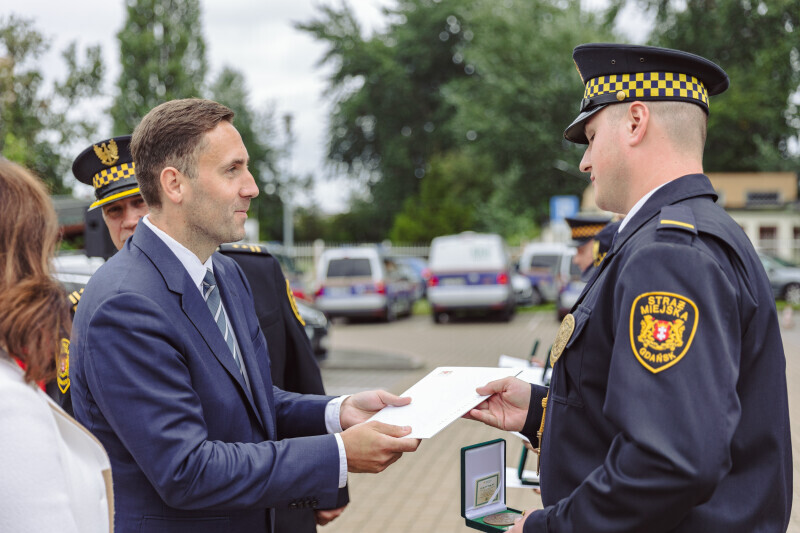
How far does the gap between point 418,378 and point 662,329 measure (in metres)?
9.16

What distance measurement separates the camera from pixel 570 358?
6.03 ft

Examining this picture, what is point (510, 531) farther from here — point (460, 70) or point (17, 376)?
point (460, 70)

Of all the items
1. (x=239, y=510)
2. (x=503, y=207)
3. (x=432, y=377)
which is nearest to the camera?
(x=239, y=510)

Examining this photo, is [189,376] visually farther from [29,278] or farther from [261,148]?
[261,148]

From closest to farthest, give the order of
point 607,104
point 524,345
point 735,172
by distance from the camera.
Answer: point 607,104 < point 524,345 < point 735,172

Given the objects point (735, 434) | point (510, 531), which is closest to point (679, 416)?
point (735, 434)

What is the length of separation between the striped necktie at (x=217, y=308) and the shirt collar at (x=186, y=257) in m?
0.06

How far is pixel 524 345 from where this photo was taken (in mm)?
14289

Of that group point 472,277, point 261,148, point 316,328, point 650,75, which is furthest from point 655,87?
point 261,148

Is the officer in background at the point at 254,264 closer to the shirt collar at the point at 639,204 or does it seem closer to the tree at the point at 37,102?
the shirt collar at the point at 639,204

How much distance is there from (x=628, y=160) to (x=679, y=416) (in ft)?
2.13

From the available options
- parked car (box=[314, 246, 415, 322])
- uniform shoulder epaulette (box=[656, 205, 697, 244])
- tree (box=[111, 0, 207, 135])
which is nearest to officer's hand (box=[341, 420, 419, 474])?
uniform shoulder epaulette (box=[656, 205, 697, 244])

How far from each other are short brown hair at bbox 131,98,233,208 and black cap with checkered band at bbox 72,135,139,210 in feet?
3.06

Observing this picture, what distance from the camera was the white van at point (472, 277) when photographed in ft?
60.7
